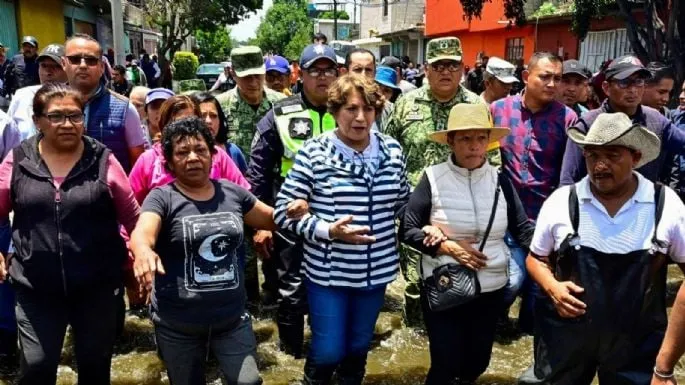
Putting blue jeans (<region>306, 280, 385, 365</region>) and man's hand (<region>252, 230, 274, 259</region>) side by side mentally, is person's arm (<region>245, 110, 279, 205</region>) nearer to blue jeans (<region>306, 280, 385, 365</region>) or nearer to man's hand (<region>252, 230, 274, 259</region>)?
man's hand (<region>252, 230, 274, 259</region>)

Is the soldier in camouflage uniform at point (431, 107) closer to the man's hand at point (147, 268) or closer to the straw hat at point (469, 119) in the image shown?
the straw hat at point (469, 119)

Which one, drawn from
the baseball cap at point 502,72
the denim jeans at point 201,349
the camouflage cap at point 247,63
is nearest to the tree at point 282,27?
the baseball cap at point 502,72

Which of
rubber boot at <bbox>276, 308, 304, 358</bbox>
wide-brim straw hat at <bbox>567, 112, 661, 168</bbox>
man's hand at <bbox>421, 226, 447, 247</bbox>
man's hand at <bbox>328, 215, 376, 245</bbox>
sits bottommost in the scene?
rubber boot at <bbox>276, 308, 304, 358</bbox>

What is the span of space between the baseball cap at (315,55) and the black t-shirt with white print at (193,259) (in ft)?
4.97

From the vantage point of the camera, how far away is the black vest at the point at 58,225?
283 centimetres

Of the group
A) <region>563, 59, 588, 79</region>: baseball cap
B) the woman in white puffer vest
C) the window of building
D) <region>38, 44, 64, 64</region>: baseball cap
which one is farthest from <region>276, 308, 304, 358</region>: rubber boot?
the window of building

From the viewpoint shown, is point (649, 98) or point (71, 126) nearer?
point (71, 126)

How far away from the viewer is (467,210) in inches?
126

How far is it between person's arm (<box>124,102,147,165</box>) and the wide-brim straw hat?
2.66m

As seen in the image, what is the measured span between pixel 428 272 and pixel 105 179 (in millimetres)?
1697

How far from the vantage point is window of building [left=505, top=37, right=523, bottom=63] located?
2419 centimetres

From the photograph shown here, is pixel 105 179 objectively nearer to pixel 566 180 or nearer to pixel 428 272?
pixel 428 272

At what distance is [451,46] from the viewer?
165 inches

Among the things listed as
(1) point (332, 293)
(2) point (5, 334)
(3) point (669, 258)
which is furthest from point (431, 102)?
(2) point (5, 334)
